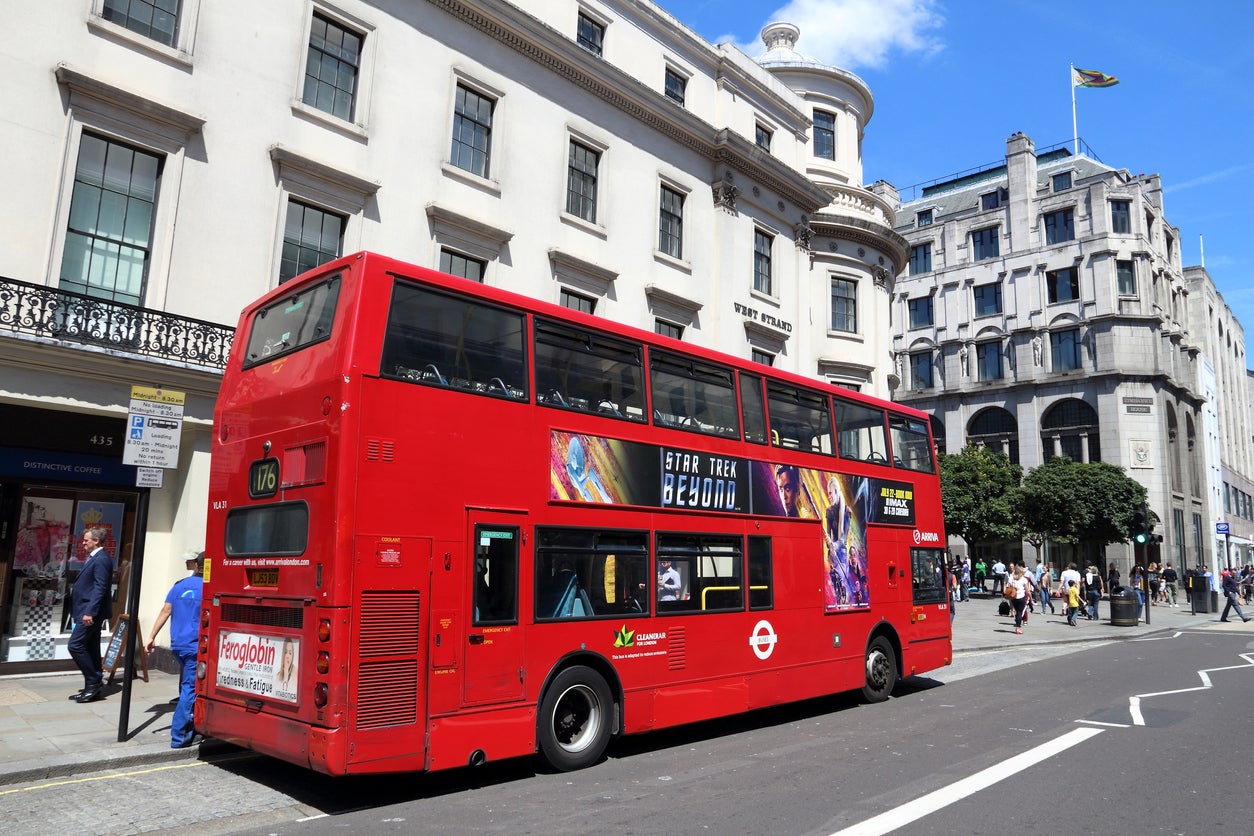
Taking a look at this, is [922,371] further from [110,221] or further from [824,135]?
[110,221]

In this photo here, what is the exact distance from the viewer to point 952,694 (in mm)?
13203

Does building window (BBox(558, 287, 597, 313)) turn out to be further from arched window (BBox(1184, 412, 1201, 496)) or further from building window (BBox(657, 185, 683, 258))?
arched window (BBox(1184, 412, 1201, 496))

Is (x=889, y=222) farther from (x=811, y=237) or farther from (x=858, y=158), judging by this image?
(x=811, y=237)

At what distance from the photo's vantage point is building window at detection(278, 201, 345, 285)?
14.7m

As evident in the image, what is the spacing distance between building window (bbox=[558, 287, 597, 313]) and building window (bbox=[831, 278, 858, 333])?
11032mm

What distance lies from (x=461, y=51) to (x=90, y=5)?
6.81m

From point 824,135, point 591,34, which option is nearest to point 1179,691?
point 591,34

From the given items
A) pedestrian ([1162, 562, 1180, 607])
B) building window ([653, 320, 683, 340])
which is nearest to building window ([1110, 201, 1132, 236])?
pedestrian ([1162, 562, 1180, 607])

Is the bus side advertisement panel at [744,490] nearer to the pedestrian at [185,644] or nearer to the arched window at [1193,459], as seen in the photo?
the pedestrian at [185,644]

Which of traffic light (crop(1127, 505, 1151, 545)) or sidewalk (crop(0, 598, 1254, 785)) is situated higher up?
traffic light (crop(1127, 505, 1151, 545))

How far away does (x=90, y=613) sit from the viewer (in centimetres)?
1040

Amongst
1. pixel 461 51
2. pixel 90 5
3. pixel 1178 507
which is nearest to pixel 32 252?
pixel 90 5

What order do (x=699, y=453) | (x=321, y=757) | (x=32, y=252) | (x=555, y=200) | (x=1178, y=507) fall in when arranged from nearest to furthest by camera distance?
(x=321, y=757)
(x=699, y=453)
(x=32, y=252)
(x=555, y=200)
(x=1178, y=507)

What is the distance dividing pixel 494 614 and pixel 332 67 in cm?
1195
